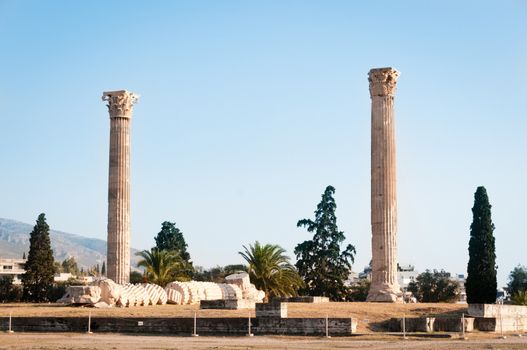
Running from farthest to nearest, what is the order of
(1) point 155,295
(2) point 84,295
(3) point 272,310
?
(1) point 155,295 < (2) point 84,295 < (3) point 272,310

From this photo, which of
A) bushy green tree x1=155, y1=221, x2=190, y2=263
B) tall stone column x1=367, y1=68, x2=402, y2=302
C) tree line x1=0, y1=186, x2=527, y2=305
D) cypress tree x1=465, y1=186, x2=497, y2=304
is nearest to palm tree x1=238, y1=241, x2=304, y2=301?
tree line x1=0, y1=186, x2=527, y2=305

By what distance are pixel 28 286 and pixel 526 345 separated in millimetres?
45014

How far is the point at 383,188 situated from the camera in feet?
144

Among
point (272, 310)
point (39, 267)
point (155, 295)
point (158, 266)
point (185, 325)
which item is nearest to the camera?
point (185, 325)

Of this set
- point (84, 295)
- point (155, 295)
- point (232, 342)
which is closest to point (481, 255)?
point (155, 295)

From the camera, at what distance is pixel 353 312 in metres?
34.0

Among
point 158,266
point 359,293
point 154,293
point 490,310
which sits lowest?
point 490,310

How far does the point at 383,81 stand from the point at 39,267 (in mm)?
30077

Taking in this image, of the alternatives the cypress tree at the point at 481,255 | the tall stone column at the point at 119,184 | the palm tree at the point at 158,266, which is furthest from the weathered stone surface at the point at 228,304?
the palm tree at the point at 158,266

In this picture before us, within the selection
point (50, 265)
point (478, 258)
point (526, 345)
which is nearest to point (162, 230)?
point (50, 265)

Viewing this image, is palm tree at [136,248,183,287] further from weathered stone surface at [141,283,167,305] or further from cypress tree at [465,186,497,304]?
cypress tree at [465,186,497,304]

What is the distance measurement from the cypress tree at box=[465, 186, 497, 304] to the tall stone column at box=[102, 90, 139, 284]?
732 inches

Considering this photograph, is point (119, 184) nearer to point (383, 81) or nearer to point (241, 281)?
point (241, 281)

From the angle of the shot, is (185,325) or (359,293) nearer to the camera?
(185,325)
